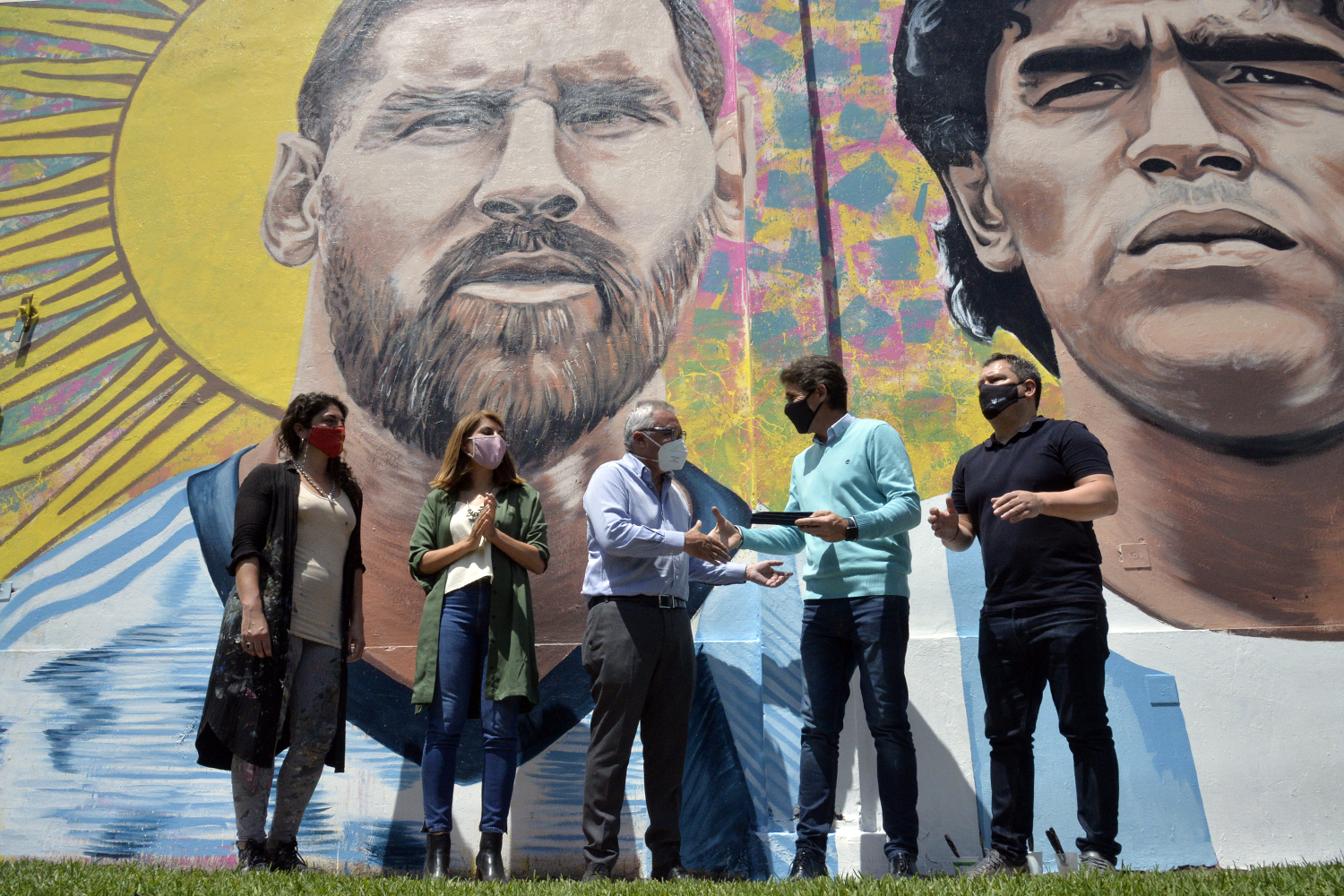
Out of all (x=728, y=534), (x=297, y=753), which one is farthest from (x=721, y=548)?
(x=297, y=753)

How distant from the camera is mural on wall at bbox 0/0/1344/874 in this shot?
4.52 m

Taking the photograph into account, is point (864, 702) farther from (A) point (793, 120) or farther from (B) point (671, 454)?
(A) point (793, 120)

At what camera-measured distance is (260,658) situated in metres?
3.75

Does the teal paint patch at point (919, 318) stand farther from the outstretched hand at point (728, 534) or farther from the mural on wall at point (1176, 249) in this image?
the outstretched hand at point (728, 534)

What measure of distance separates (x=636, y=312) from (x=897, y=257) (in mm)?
1385

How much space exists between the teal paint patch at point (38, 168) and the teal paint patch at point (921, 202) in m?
4.61

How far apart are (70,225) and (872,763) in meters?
5.22

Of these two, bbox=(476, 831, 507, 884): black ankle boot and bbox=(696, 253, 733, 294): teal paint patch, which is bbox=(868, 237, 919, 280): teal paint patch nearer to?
bbox=(696, 253, 733, 294): teal paint patch

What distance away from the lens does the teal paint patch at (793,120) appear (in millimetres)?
5184

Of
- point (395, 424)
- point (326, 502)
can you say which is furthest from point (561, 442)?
point (326, 502)

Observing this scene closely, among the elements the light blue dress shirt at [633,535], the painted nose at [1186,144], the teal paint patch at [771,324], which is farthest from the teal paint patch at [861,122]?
the light blue dress shirt at [633,535]

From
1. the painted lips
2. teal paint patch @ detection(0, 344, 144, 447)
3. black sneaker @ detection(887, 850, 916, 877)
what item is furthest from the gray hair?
teal paint patch @ detection(0, 344, 144, 447)

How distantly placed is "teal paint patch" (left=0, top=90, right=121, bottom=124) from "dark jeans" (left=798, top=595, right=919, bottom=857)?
5088 mm

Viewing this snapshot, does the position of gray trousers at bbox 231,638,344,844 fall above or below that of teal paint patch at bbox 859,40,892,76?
below
